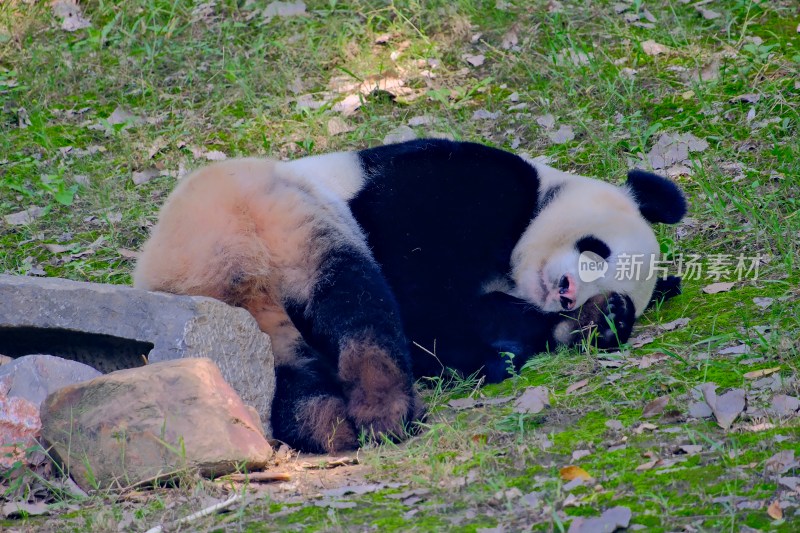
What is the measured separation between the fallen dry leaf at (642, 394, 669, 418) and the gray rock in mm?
2239

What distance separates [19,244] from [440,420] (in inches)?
148

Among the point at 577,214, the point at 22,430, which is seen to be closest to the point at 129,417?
the point at 22,430

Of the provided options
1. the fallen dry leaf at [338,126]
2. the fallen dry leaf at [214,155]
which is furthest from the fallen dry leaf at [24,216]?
the fallen dry leaf at [338,126]

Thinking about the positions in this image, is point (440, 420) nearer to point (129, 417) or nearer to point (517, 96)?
point (129, 417)

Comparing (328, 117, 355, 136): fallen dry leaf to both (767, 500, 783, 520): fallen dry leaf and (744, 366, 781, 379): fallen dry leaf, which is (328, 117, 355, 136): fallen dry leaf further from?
(767, 500, 783, 520): fallen dry leaf

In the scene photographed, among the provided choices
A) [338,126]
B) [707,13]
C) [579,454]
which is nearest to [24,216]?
[338,126]

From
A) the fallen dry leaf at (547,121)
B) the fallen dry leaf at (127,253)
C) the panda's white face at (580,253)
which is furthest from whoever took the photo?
the fallen dry leaf at (547,121)

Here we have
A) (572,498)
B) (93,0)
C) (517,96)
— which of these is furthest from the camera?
(93,0)

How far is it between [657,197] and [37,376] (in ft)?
10.5

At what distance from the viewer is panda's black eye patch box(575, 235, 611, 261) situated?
4.77 metres

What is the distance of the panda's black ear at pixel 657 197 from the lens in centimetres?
498

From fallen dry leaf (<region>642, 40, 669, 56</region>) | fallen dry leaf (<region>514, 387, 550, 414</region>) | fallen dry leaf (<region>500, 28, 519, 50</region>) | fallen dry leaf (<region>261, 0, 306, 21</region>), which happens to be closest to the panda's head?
fallen dry leaf (<region>514, 387, 550, 414</region>)

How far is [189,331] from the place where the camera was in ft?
12.7

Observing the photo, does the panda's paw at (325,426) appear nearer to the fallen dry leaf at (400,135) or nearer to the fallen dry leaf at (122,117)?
the fallen dry leaf at (400,135)
